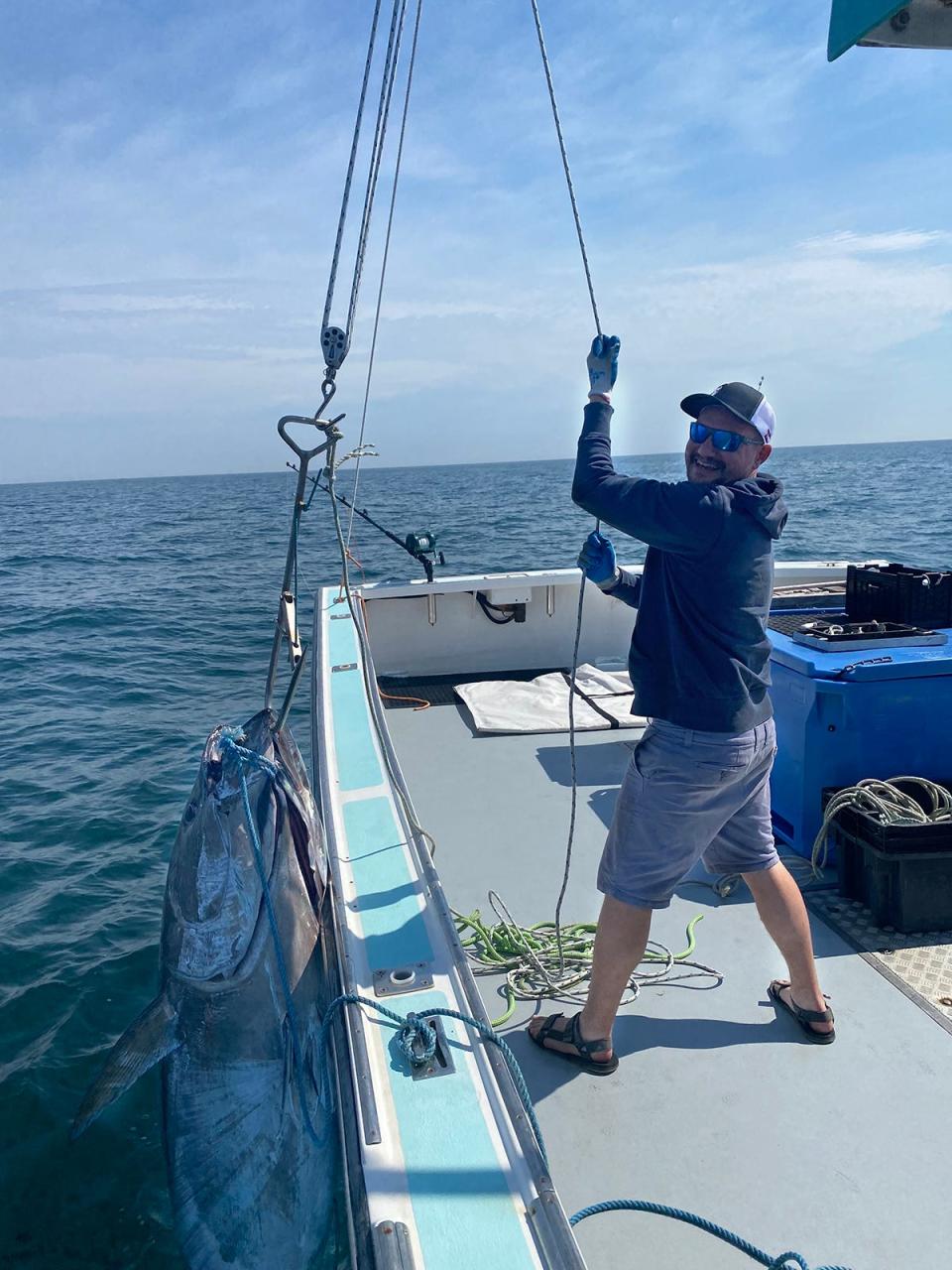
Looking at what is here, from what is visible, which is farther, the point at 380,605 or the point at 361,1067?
the point at 380,605

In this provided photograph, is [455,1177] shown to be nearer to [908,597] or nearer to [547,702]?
[908,597]

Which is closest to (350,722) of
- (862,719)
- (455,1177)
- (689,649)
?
(862,719)

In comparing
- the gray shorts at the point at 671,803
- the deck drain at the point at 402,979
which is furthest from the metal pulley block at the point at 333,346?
the deck drain at the point at 402,979

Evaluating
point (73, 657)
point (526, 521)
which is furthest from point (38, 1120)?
point (526, 521)

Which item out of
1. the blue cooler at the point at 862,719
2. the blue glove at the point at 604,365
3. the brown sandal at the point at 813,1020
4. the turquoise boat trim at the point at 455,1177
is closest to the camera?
the turquoise boat trim at the point at 455,1177

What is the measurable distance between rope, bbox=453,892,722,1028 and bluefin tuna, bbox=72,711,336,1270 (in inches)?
28.0

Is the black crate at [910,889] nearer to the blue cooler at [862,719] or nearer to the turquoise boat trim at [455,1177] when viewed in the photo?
the blue cooler at [862,719]

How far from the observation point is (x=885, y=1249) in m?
1.94

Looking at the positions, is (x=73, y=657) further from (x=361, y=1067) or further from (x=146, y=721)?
(x=361, y=1067)

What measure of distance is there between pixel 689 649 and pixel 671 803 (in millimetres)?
393

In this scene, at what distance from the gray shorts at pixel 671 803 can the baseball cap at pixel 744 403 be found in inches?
30.5

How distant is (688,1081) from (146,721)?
24.1 feet

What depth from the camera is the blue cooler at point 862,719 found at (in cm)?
350

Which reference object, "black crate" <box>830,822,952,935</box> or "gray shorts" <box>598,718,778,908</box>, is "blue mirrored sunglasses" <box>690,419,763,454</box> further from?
"black crate" <box>830,822,952,935</box>
